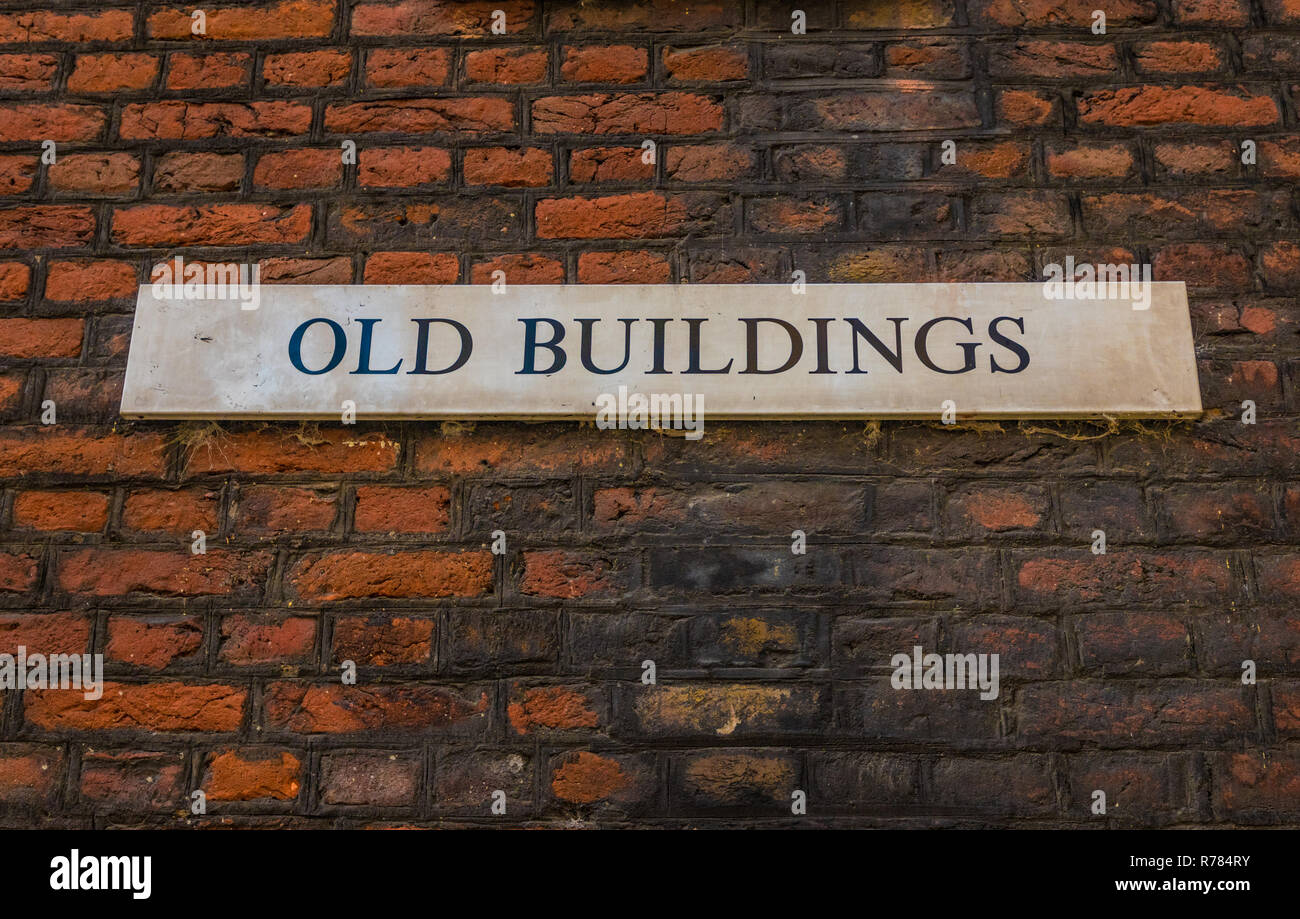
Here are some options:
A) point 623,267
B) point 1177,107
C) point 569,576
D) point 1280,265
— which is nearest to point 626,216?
point 623,267

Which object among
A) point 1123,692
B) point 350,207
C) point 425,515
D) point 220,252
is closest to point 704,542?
point 425,515

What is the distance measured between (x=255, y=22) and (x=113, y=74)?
24cm

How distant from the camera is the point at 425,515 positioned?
4.87ft

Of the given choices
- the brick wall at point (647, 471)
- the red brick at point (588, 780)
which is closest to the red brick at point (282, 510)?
the brick wall at point (647, 471)

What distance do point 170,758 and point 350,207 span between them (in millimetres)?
843

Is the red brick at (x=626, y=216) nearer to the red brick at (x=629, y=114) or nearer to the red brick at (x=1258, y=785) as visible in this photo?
the red brick at (x=629, y=114)

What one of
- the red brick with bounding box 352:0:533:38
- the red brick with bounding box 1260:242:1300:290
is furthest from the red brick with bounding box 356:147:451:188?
the red brick with bounding box 1260:242:1300:290

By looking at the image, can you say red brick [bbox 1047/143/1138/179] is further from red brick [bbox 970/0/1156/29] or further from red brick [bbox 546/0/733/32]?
red brick [bbox 546/0/733/32]

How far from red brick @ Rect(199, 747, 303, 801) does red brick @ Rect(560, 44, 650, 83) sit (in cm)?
111

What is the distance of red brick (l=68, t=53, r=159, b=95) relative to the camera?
1.71 m

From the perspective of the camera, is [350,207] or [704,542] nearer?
[704,542]

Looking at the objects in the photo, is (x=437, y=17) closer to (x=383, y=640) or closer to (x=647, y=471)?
(x=647, y=471)

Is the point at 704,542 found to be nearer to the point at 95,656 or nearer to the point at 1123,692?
the point at 1123,692

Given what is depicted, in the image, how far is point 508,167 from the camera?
1.64 metres
